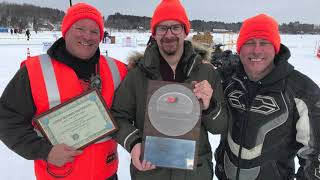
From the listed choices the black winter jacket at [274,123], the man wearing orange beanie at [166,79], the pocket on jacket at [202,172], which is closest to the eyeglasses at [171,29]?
the man wearing orange beanie at [166,79]

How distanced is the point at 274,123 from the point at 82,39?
1.37 metres

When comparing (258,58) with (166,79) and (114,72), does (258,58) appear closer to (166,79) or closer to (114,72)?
(166,79)

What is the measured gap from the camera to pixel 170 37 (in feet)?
7.12

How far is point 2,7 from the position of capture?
88.1 m

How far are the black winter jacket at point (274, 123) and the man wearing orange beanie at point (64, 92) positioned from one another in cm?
→ 85

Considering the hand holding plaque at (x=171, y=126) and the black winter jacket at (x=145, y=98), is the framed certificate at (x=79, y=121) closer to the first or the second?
the black winter jacket at (x=145, y=98)

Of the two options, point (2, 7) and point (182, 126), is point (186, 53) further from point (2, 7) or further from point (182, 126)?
point (2, 7)

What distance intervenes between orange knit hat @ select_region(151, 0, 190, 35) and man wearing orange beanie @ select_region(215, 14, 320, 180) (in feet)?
1.41

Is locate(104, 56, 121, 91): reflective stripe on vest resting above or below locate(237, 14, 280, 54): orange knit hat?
below

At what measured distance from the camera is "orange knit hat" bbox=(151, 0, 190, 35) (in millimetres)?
2242

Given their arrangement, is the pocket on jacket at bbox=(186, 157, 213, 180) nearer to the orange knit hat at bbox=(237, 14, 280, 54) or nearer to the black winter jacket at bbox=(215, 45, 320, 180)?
the black winter jacket at bbox=(215, 45, 320, 180)

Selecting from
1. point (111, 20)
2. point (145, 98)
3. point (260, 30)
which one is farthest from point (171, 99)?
point (111, 20)

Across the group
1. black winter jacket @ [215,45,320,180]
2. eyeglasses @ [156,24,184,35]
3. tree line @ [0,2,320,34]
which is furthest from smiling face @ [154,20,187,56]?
tree line @ [0,2,320,34]

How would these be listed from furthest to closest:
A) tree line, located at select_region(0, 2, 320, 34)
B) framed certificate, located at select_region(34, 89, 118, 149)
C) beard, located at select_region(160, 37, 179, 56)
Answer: tree line, located at select_region(0, 2, 320, 34), beard, located at select_region(160, 37, 179, 56), framed certificate, located at select_region(34, 89, 118, 149)
